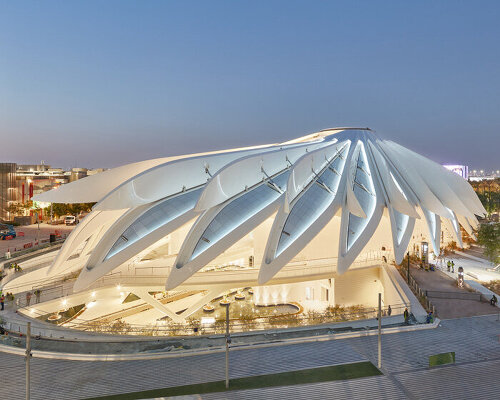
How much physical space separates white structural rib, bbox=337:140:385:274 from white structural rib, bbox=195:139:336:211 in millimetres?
4806

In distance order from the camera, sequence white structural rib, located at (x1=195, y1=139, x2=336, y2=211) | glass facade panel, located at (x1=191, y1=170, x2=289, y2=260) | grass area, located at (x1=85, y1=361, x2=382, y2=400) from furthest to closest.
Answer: white structural rib, located at (x1=195, y1=139, x2=336, y2=211)
glass facade panel, located at (x1=191, y1=170, x2=289, y2=260)
grass area, located at (x1=85, y1=361, x2=382, y2=400)

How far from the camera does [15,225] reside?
5328cm

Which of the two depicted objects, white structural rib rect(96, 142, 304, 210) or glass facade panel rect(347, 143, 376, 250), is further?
glass facade panel rect(347, 143, 376, 250)

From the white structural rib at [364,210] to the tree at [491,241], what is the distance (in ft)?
45.2

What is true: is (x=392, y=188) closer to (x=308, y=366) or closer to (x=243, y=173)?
(x=243, y=173)

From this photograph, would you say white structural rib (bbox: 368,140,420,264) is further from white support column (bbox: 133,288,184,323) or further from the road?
the road

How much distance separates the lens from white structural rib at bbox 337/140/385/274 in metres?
18.8

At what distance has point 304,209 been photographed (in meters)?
21.1

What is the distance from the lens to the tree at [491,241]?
29.5m

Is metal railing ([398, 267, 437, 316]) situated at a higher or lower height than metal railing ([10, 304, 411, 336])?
higher

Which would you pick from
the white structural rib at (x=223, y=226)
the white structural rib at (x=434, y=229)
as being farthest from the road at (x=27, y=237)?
the white structural rib at (x=434, y=229)

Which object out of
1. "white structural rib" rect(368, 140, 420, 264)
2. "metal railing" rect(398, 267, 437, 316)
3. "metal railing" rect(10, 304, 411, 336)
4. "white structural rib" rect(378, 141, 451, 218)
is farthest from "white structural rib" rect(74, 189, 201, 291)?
"white structural rib" rect(378, 141, 451, 218)

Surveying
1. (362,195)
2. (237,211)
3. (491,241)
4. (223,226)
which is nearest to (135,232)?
(223,226)

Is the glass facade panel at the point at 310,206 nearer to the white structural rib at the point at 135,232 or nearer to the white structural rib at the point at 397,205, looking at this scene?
the white structural rib at the point at 397,205
